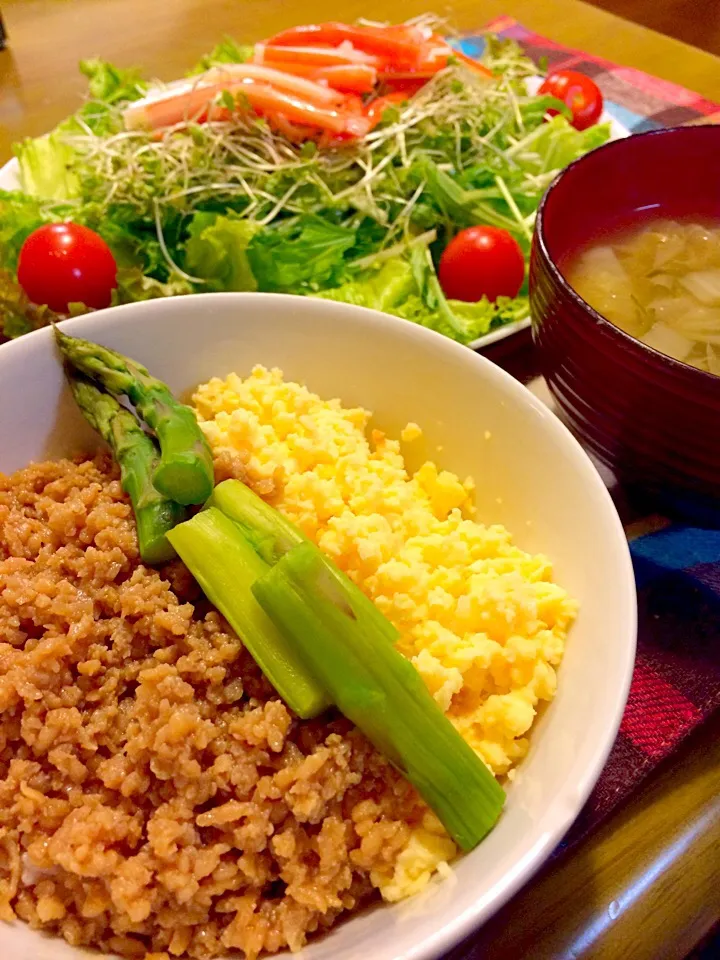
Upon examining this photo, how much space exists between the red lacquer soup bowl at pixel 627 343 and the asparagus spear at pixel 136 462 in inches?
29.0

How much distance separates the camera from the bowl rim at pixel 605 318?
1212 millimetres

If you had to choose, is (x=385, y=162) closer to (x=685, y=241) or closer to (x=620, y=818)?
(x=685, y=241)

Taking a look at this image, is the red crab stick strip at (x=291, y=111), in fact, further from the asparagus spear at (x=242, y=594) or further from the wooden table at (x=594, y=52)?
the asparagus spear at (x=242, y=594)

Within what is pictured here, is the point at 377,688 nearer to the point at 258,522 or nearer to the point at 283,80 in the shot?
the point at 258,522

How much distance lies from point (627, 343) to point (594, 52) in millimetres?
2921

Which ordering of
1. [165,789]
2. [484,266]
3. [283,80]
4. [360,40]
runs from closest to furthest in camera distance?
1. [165,789]
2. [484,266]
3. [283,80]
4. [360,40]

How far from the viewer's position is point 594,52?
3553 mm

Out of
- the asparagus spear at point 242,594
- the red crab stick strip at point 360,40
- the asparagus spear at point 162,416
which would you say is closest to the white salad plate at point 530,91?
the red crab stick strip at point 360,40

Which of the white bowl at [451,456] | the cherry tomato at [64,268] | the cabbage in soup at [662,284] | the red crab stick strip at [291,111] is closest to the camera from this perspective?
the white bowl at [451,456]

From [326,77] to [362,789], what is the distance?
2882 millimetres

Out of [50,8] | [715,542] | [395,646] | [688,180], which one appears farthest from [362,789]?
[50,8]

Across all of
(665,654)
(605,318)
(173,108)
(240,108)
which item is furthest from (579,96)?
(665,654)

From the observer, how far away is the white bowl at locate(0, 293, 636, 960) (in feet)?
3.14

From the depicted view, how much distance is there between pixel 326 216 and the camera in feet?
9.59
